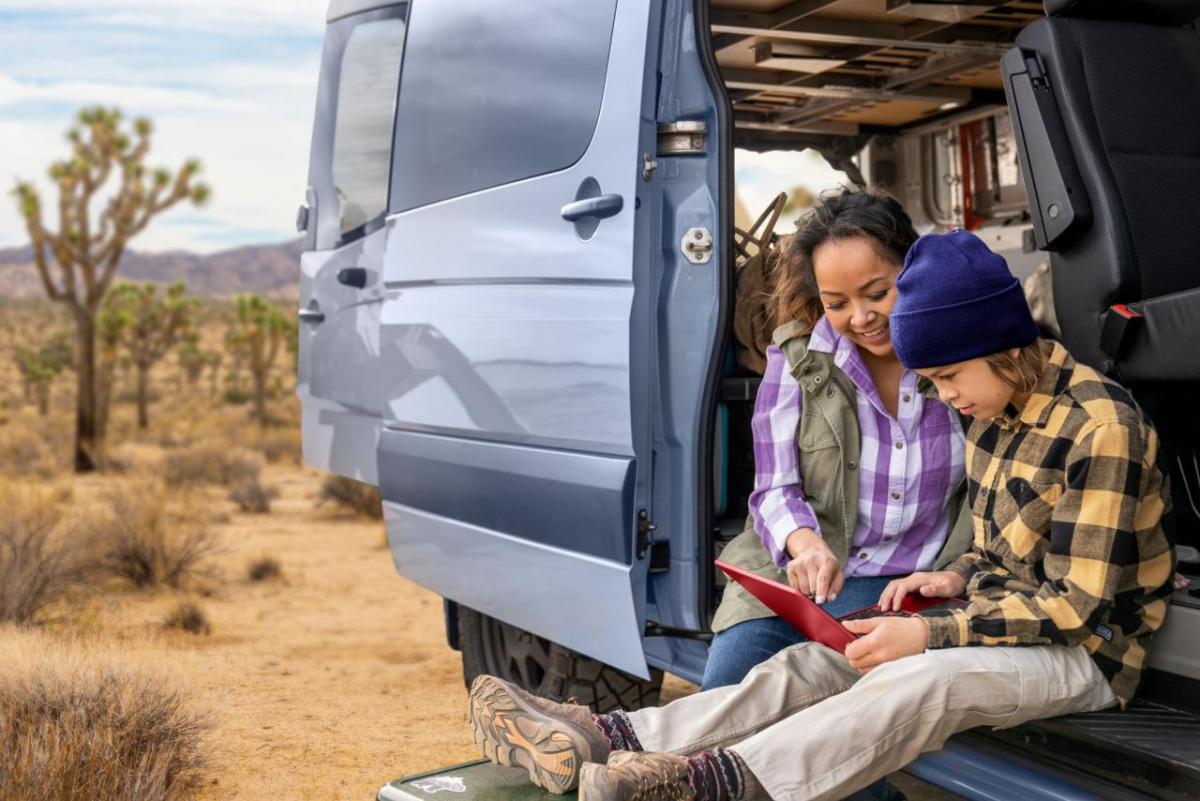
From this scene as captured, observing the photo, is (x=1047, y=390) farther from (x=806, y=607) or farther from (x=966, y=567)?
(x=806, y=607)

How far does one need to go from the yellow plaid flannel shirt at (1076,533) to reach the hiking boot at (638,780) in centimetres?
52

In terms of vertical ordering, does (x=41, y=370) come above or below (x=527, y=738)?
below

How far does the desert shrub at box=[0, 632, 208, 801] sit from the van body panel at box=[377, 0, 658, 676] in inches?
33.5

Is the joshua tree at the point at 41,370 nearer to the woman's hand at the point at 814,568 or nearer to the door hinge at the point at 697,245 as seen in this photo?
the door hinge at the point at 697,245

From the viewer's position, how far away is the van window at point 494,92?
353 centimetres

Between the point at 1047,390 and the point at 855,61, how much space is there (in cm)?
254

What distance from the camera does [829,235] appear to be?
307 centimetres

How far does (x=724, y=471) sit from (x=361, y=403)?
176 cm

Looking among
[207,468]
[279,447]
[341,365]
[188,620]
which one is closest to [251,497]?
[207,468]

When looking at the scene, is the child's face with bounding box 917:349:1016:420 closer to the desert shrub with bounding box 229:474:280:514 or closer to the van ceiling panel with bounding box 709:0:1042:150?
the van ceiling panel with bounding box 709:0:1042:150

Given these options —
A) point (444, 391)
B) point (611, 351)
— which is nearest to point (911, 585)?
point (611, 351)

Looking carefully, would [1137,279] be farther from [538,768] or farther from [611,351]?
[538,768]

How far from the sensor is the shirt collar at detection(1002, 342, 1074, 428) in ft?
8.59

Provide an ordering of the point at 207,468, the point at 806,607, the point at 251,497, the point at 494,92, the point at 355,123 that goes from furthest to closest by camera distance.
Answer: the point at 207,468 < the point at 251,497 < the point at 355,123 < the point at 494,92 < the point at 806,607
